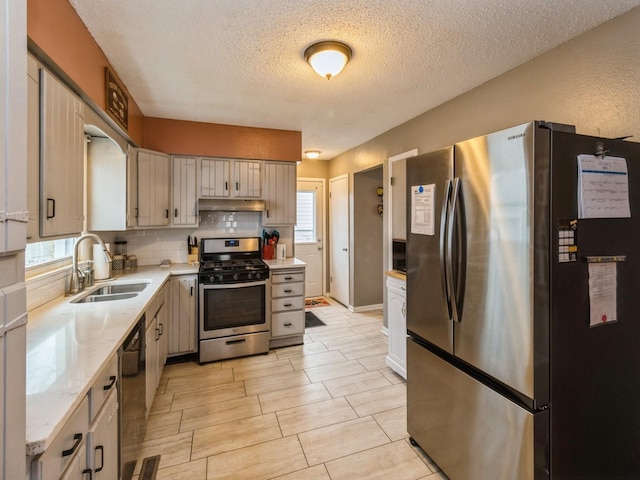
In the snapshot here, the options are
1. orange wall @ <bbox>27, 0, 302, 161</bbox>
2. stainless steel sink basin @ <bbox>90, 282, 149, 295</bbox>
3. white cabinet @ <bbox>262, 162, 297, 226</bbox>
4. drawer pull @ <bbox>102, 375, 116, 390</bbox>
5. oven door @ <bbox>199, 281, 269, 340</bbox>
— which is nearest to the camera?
drawer pull @ <bbox>102, 375, 116, 390</bbox>

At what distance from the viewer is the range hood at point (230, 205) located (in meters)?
3.53

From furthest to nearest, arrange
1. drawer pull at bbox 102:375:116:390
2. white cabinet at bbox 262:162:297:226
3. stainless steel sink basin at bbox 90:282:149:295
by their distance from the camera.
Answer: white cabinet at bbox 262:162:297:226, stainless steel sink basin at bbox 90:282:149:295, drawer pull at bbox 102:375:116:390

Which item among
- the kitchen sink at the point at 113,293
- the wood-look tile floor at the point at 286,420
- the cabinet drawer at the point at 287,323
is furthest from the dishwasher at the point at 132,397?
the cabinet drawer at the point at 287,323

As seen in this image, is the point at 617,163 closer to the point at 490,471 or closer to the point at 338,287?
the point at 490,471

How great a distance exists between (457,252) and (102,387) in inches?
67.0

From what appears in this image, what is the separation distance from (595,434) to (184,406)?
2565mm

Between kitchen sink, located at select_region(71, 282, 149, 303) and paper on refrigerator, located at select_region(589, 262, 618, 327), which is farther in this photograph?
kitchen sink, located at select_region(71, 282, 149, 303)

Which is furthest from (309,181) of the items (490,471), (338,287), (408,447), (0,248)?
(0,248)

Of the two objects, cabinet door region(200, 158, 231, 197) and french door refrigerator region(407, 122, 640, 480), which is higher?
cabinet door region(200, 158, 231, 197)

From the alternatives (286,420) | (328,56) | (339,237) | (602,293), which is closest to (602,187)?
(602,293)

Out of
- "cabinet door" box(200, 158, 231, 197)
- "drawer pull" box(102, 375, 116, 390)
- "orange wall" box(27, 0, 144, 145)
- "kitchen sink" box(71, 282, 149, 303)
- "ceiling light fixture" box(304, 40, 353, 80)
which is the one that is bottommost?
"drawer pull" box(102, 375, 116, 390)

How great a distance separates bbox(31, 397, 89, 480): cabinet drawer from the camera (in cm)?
82

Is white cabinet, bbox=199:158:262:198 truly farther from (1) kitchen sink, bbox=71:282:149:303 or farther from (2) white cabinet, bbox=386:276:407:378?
(2) white cabinet, bbox=386:276:407:378

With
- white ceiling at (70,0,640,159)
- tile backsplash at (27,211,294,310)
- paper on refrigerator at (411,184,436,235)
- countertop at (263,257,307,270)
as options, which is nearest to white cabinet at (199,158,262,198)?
tile backsplash at (27,211,294,310)
